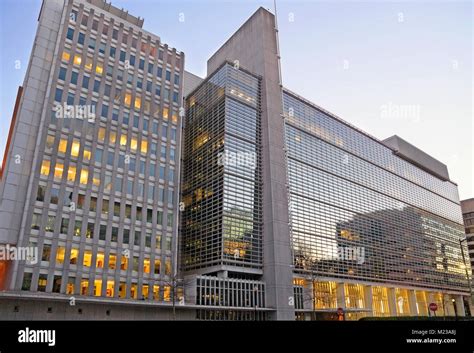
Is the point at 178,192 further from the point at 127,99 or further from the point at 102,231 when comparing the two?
the point at 127,99

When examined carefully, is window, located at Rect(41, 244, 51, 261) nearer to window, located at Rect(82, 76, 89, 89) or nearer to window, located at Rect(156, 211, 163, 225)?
window, located at Rect(156, 211, 163, 225)

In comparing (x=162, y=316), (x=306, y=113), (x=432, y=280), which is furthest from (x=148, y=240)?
(x=432, y=280)

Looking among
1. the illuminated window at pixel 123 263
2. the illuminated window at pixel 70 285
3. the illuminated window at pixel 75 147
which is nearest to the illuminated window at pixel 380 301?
the illuminated window at pixel 123 263

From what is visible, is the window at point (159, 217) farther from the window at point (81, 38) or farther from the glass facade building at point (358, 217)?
the window at point (81, 38)

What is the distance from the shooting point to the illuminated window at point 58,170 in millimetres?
50938

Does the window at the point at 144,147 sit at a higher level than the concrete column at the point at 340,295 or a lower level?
higher

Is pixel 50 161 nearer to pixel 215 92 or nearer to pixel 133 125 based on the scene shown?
pixel 133 125

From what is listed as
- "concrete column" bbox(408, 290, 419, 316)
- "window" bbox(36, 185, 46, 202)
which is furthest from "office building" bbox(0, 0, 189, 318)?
"concrete column" bbox(408, 290, 419, 316)

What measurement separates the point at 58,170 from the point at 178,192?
60.5 feet

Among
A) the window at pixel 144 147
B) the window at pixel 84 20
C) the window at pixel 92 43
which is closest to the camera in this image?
the window at pixel 92 43

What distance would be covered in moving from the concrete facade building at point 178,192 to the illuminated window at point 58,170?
0.45ft

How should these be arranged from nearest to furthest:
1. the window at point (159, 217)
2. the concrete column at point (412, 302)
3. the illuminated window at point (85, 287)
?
the illuminated window at point (85, 287), the window at point (159, 217), the concrete column at point (412, 302)

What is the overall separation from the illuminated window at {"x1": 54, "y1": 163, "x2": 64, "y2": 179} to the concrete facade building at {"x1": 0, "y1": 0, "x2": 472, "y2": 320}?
14cm

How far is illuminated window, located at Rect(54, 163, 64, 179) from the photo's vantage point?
50938 millimetres
